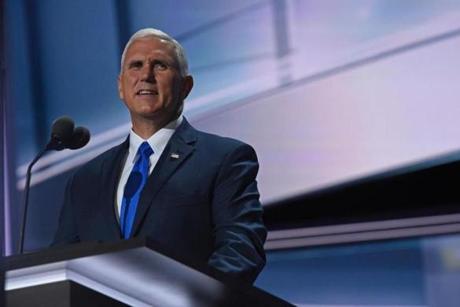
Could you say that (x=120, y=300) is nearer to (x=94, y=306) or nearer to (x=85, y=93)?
(x=94, y=306)

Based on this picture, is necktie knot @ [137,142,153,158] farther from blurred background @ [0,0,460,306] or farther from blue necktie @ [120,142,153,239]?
blurred background @ [0,0,460,306]

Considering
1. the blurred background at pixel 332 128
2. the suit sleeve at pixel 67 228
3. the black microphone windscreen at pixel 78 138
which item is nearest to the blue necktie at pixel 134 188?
the suit sleeve at pixel 67 228

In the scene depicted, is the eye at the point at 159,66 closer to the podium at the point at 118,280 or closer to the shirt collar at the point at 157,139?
the shirt collar at the point at 157,139

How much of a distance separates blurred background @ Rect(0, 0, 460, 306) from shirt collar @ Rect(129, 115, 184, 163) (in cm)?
82

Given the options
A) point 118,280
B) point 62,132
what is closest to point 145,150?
point 62,132

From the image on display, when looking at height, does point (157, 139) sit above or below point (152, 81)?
below

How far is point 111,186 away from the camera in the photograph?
7.70ft

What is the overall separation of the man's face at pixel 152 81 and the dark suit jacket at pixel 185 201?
0.09m

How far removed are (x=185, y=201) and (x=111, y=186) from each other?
20cm

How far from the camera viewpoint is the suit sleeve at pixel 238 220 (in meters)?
1.90

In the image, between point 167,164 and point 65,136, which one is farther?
point 65,136

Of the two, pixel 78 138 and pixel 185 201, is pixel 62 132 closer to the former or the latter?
pixel 78 138

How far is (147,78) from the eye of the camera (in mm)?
2451

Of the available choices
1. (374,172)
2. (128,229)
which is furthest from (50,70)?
(128,229)
